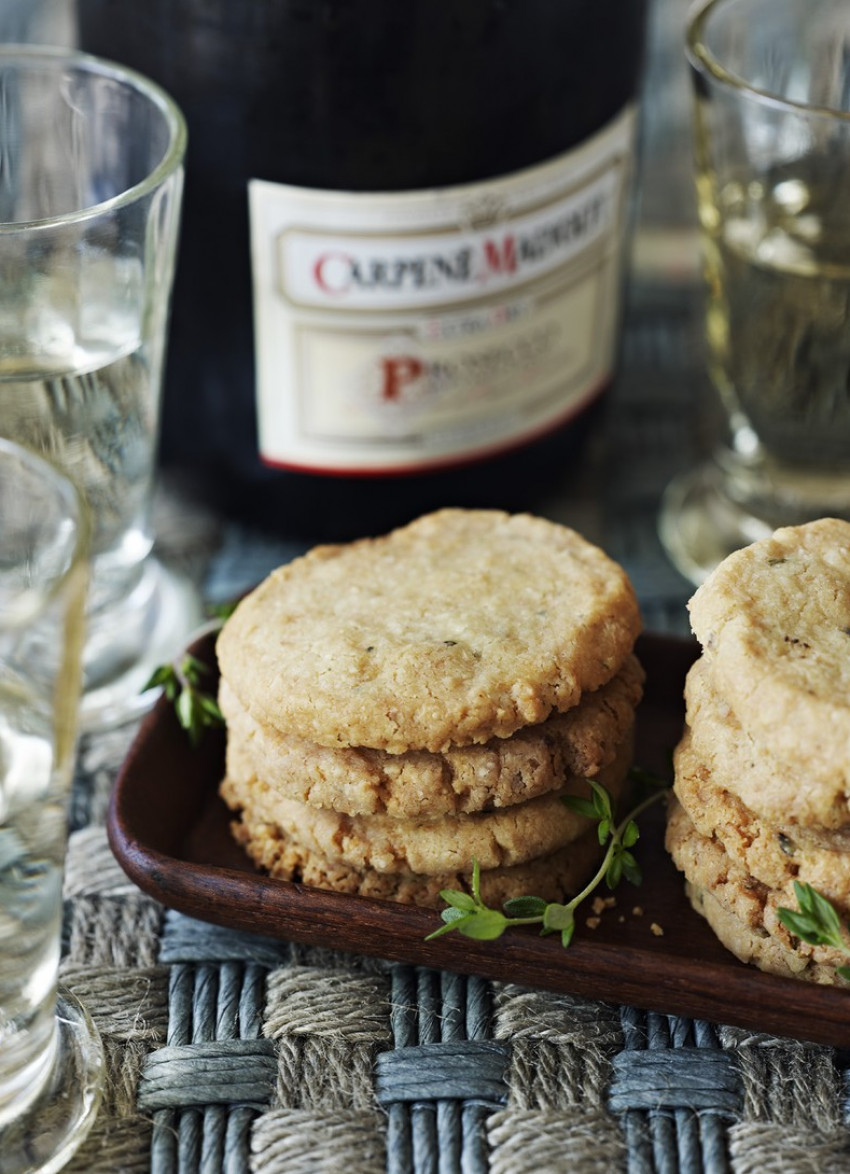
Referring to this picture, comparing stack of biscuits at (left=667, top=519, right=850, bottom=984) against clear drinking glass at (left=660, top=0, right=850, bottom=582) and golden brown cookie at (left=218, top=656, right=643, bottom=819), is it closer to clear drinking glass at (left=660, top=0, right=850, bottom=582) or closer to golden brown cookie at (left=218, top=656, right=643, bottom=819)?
golden brown cookie at (left=218, top=656, right=643, bottom=819)

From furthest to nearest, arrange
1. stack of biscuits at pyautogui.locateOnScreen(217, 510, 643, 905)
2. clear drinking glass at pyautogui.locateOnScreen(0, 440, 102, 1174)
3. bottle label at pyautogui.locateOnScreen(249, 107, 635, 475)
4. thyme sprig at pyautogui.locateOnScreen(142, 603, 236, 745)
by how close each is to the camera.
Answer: bottle label at pyautogui.locateOnScreen(249, 107, 635, 475)
thyme sprig at pyautogui.locateOnScreen(142, 603, 236, 745)
stack of biscuits at pyautogui.locateOnScreen(217, 510, 643, 905)
clear drinking glass at pyautogui.locateOnScreen(0, 440, 102, 1174)

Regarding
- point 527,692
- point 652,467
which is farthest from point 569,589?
point 652,467

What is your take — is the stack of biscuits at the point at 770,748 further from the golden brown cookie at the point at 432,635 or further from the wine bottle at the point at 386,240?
the wine bottle at the point at 386,240

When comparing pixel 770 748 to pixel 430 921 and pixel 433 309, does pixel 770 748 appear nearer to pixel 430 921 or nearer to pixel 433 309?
pixel 430 921

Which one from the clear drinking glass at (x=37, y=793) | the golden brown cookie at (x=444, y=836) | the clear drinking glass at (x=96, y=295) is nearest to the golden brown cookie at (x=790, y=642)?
the golden brown cookie at (x=444, y=836)

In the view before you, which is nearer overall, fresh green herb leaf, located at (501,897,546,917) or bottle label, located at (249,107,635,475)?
fresh green herb leaf, located at (501,897,546,917)

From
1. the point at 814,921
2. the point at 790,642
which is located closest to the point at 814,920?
the point at 814,921

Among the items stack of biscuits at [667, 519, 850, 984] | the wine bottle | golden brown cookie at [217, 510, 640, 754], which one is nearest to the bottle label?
the wine bottle
